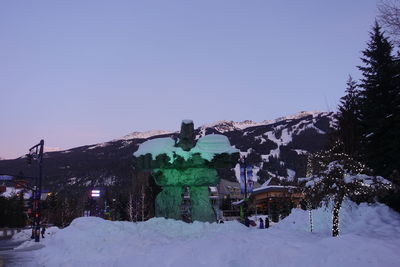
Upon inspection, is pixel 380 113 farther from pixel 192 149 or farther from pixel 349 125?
pixel 192 149

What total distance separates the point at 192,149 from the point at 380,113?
612 inches

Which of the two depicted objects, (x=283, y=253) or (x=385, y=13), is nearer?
(x=283, y=253)

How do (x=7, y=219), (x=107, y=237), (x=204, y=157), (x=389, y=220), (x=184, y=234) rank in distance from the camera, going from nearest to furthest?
(x=107, y=237), (x=184, y=234), (x=204, y=157), (x=389, y=220), (x=7, y=219)

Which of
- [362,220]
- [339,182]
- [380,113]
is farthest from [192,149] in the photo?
[380,113]

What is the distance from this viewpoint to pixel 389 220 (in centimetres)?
2245

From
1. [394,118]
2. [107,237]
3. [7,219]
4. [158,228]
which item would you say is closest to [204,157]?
[158,228]

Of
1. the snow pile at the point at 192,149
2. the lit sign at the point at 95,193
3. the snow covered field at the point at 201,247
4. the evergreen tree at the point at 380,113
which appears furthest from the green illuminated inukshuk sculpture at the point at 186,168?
the lit sign at the point at 95,193

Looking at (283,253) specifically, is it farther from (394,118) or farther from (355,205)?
(394,118)

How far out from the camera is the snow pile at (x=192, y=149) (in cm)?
2041

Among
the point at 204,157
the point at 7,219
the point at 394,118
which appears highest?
the point at 394,118

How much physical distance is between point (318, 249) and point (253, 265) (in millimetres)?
1905

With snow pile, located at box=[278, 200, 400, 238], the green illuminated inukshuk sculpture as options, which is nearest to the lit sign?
snow pile, located at box=[278, 200, 400, 238]

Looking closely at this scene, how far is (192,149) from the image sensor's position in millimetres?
20672

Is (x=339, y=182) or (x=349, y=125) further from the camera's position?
(x=349, y=125)
